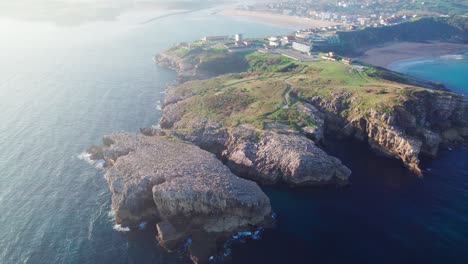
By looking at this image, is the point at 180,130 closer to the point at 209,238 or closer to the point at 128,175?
the point at 128,175

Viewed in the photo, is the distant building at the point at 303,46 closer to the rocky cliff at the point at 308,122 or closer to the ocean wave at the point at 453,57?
the rocky cliff at the point at 308,122

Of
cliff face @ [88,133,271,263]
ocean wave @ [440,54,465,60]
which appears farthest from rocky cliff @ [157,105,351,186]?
ocean wave @ [440,54,465,60]

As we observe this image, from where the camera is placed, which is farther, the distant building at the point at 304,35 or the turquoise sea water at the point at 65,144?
the distant building at the point at 304,35

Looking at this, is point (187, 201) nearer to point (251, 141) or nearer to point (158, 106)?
point (251, 141)

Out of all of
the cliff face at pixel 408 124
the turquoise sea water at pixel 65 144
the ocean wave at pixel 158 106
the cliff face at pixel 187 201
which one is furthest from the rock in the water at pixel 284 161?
the ocean wave at pixel 158 106

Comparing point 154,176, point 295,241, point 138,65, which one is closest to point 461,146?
point 295,241

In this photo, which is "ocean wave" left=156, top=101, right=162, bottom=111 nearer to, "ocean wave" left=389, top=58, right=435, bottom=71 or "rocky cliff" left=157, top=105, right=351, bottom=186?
"rocky cliff" left=157, top=105, right=351, bottom=186

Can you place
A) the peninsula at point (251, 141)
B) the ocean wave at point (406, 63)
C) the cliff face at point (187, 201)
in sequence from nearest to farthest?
the cliff face at point (187, 201), the peninsula at point (251, 141), the ocean wave at point (406, 63)
